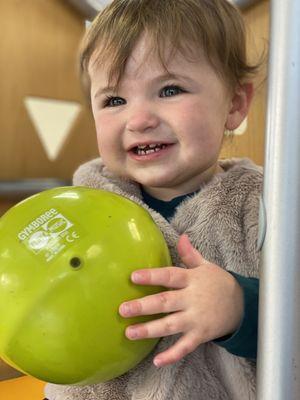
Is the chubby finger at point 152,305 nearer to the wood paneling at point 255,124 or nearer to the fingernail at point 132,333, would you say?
the fingernail at point 132,333

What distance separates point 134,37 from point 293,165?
0.44 m

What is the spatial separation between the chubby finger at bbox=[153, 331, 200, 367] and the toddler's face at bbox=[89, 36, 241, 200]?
272 mm

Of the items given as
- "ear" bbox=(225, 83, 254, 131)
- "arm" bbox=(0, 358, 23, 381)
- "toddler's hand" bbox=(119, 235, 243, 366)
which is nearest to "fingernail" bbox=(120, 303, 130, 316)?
"toddler's hand" bbox=(119, 235, 243, 366)

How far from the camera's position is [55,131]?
6.71 ft

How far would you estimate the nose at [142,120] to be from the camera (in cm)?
74

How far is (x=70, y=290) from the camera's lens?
544mm

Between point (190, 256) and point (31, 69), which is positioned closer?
point (190, 256)

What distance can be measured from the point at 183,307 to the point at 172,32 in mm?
402

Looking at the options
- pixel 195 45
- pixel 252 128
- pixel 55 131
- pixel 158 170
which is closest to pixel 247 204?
pixel 158 170

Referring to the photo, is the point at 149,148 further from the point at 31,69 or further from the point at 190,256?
the point at 31,69

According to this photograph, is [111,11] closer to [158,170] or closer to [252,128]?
[158,170]

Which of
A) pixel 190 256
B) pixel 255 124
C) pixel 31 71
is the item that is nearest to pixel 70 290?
pixel 190 256

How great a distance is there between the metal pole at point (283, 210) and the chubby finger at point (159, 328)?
0.48ft

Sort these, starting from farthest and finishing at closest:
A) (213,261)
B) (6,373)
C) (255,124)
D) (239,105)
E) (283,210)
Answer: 1. (255,124)
2. (6,373)
3. (239,105)
4. (213,261)
5. (283,210)
